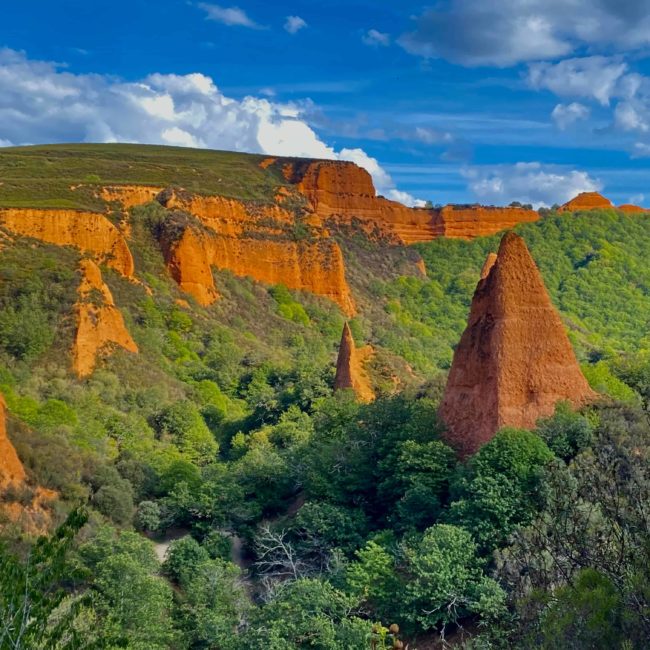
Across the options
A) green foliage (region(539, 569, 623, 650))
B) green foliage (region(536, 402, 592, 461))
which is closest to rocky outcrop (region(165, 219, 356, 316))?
green foliage (region(536, 402, 592, 461))

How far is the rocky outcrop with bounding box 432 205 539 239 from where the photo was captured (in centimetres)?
9912

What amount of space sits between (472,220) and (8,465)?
82.6 metres

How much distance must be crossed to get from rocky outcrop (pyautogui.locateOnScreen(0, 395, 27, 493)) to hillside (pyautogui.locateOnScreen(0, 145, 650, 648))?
0.26 metres

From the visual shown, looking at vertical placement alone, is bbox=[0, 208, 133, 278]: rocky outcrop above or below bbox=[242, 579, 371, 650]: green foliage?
above

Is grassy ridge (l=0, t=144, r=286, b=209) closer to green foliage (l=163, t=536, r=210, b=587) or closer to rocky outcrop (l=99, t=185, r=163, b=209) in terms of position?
rocky outcrop (l=99, t=185, r=163, b=209)

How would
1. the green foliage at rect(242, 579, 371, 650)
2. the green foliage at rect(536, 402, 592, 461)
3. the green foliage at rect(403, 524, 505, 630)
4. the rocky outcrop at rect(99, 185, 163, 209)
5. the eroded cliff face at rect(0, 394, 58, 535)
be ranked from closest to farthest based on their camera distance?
the green foliage at rect(242, 579, 371, 650), the green foliage at rect(403, 524, 505, 630), the green foliage at rect(536, 402, 592, 461), the eroded cliff face at rect(0, 394, 58, 535), the rocky outcrop at rect(99, 185, 163, 209)

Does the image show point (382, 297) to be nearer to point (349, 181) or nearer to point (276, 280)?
point (276, 280)

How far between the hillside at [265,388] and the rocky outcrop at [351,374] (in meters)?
0.28

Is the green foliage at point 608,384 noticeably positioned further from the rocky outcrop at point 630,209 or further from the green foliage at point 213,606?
the rocky outcrop at point 630,209

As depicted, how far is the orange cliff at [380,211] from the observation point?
92.1 metres

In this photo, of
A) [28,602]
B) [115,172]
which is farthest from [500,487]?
[115,172]

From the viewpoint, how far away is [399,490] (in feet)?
72.6

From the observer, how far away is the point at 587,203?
324ft

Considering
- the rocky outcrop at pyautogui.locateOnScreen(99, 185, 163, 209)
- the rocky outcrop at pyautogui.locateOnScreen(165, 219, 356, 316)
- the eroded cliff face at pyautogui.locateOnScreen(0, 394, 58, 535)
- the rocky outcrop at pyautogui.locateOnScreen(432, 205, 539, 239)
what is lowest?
the eroded cliff face at pyautogui.locateOnScreen(0, 394, 58, 535)
